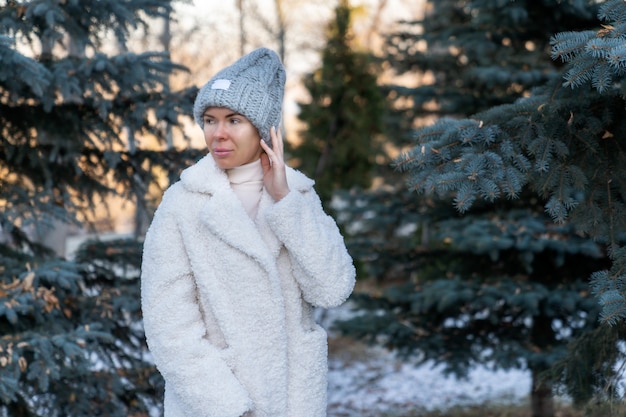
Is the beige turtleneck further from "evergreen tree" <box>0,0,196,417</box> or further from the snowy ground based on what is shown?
the snowy ground

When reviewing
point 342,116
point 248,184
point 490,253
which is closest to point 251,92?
point 248,184

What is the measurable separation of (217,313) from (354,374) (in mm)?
6454

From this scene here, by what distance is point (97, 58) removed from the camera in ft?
13.2

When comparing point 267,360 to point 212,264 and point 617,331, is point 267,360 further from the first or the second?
point 617,331

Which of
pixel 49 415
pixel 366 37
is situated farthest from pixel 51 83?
pixel 366 37

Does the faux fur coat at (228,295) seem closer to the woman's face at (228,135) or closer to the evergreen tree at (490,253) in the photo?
the woman's face at (228,135)

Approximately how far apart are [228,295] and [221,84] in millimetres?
671

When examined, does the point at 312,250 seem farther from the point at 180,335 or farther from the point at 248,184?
the point at 180,335

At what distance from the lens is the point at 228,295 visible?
2.28 m

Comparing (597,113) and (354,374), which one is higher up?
(597,113)

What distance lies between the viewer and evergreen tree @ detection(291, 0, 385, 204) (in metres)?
9.55

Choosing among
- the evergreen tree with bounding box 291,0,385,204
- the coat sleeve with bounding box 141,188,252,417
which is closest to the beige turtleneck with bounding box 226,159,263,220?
the coat sleeve with bounding box 141,188,252,417

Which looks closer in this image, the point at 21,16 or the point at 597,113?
the point at 597,113

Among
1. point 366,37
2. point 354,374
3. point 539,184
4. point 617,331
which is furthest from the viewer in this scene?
point 366,37
